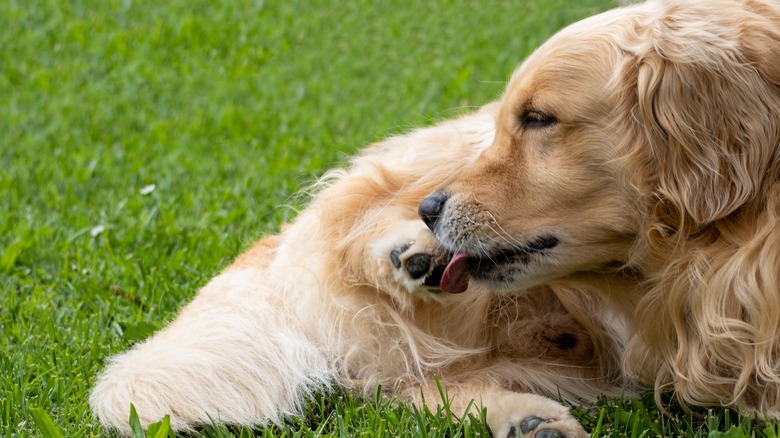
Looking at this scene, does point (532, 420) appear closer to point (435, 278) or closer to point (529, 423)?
point (529, 423)

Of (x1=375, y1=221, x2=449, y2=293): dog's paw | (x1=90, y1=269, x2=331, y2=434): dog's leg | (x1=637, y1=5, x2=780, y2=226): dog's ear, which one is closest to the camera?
(x1=637, y1=5, x2=780, y2=226): dog's ear

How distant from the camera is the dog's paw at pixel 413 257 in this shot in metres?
3.12

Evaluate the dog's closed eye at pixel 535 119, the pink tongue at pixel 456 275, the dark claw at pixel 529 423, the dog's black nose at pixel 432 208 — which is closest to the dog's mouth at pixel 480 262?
the pink tongue at pixel 456 275

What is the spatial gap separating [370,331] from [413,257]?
1.20ft

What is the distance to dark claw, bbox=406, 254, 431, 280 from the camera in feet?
10.3

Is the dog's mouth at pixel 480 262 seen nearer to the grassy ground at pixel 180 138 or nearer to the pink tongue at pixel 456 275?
the pink tongue at pixel 456 275

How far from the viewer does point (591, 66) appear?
9.25 feet

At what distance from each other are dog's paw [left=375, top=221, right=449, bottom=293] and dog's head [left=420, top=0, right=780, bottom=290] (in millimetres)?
96

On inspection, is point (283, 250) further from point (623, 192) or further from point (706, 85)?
point (706, 85)

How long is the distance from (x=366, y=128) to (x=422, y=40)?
6.50 feet

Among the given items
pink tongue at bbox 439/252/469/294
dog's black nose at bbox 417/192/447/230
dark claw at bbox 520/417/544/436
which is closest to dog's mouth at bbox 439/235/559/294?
pink tongue at bbox 439/252/469/294

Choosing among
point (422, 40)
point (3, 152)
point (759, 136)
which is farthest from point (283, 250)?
point (422, 40)

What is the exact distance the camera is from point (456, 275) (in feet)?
10.1

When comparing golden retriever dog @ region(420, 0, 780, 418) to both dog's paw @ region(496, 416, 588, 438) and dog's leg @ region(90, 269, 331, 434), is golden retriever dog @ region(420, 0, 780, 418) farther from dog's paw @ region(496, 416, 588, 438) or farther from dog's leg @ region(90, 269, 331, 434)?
dog's leg @ region(90, 269, 331, 434)
